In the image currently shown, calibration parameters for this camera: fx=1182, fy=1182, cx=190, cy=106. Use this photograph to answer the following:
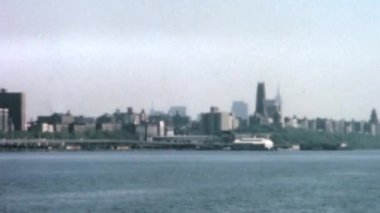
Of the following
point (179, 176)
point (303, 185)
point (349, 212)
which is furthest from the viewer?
point (179, 176)

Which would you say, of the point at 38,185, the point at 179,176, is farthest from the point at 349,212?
the point at 179,176

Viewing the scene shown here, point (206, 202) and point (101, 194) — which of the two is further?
point (101, 194)

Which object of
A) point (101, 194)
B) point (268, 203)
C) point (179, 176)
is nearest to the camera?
point (268, 203)

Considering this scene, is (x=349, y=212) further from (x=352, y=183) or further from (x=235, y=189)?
(x=352, y=183)

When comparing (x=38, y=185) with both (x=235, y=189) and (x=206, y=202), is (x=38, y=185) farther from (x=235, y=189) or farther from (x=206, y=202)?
(x=206, y=202)

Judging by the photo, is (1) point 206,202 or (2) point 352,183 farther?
(2) point 352,183

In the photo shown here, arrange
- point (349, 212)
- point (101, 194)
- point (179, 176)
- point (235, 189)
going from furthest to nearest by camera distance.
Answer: point (179, 176), point (235, 189), point (101, 194), point (349, 212)

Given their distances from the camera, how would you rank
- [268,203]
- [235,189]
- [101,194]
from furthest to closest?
[235,189] < [101,194] < [268,203]

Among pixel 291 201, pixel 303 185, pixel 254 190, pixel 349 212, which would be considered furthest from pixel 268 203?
pixel 303 185
